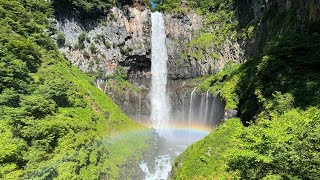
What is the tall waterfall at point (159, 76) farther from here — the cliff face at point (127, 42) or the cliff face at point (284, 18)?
the cliff face at point (284, 18)

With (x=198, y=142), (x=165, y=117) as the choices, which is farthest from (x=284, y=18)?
(x=165, y=117)

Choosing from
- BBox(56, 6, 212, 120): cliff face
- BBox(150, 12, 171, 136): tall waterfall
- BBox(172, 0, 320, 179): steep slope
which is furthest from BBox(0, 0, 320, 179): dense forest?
BBox(150, 12, 171, 136): tall waterfall

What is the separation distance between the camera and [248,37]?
3188cm

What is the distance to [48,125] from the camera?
13719 millimetres

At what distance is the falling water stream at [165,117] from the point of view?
79.6 feet

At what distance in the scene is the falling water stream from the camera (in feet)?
79.6

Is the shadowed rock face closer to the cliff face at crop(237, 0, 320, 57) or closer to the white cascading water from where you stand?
the white cascading water

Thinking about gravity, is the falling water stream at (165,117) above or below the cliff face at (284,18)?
below

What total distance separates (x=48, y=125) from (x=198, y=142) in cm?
1069

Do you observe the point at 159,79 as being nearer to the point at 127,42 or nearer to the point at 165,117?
the point at 165,117

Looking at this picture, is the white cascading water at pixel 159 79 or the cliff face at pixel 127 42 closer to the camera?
the cliff face at pixel 127 42

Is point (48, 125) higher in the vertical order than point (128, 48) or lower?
lower

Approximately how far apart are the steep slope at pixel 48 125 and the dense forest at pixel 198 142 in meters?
0.06

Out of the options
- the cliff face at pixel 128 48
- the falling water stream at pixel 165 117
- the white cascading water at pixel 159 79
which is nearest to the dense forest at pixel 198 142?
the falling water stream at pixel 165 117
